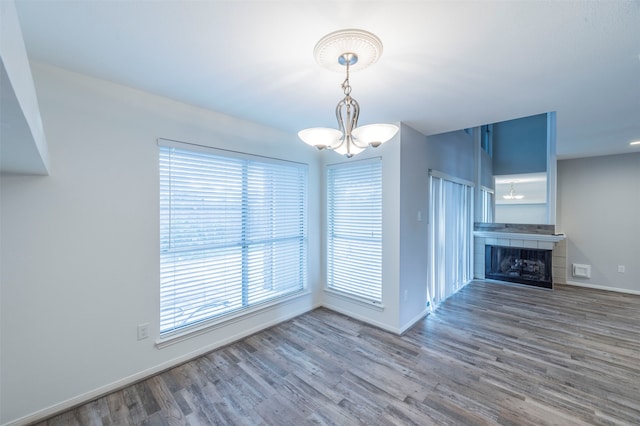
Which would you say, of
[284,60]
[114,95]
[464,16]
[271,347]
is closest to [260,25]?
[284,60]

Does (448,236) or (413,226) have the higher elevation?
(413,226)

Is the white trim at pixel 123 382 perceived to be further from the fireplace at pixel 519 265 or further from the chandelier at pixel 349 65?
the fireplace at pixel 519 265

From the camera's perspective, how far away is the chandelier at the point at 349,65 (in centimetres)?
138

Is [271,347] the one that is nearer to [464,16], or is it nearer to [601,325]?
[464,16]

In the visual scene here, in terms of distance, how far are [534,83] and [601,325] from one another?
321 centimetres

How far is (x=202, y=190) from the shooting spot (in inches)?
101

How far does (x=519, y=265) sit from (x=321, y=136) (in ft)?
16.9

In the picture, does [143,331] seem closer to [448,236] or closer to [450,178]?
[448,236]

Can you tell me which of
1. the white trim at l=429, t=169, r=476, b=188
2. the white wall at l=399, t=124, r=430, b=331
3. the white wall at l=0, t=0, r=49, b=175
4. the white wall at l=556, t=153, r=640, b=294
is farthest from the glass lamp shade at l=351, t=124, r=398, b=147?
the white wall at l=556, t=153, r=640, b=294

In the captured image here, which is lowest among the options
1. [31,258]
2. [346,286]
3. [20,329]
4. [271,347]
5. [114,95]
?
[271,347]

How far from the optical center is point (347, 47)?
141 cm

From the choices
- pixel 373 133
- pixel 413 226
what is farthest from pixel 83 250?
pixel 413 226

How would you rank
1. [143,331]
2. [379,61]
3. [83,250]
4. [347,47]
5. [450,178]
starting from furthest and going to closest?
[450,178], [143,331], [83,250], [379,61], [347,47]

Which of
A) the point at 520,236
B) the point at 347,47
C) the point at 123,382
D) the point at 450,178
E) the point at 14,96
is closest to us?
the point at 14,96
